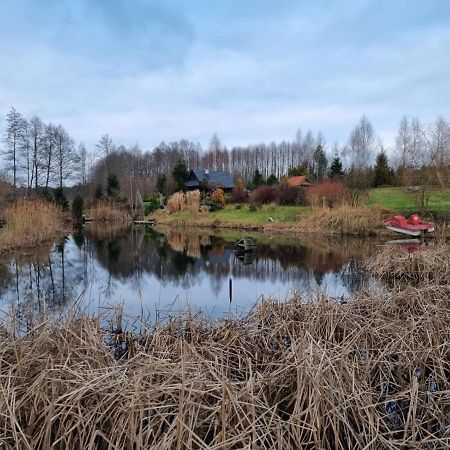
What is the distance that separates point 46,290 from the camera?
30.6ft

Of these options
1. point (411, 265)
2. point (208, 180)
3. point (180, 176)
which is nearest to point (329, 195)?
point (411, 265)

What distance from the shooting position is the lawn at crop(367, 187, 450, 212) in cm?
2097

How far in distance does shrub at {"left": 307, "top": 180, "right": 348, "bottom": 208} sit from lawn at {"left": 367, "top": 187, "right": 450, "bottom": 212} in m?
1.81

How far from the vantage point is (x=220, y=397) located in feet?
7.89

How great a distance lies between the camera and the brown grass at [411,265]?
27.7ft

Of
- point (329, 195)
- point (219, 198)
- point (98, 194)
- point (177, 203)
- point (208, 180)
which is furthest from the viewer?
point (98, 194)

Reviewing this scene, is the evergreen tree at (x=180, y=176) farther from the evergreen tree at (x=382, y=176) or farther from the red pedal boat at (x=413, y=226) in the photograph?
the red pedal boat at (x=413, y=226)

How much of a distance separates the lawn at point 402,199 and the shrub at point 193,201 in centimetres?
1218

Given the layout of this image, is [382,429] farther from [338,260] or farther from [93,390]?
[338,260]

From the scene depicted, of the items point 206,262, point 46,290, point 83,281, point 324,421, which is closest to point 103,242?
point 206,262

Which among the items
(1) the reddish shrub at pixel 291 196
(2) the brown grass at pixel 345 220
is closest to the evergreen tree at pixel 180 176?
(1) the reddish shrub at pixel 291 196

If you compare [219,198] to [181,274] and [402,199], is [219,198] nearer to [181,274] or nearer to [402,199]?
[402,199]

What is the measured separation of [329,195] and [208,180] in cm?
1562

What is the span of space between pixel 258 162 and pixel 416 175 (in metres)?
41.9
